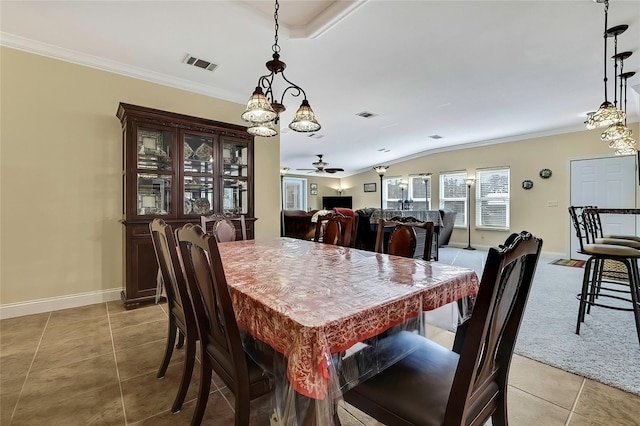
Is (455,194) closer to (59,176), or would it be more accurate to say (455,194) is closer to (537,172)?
(537,172)

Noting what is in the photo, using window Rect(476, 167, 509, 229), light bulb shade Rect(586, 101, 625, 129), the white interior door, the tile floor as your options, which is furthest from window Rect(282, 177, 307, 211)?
light bulb shade Rect(586, 101, 625, 129)

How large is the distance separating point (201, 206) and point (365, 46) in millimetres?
2608

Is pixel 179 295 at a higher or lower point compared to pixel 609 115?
lower

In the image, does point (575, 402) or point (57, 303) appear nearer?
point (575, 402)

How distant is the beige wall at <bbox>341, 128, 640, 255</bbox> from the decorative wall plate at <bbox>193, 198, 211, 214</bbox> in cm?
651

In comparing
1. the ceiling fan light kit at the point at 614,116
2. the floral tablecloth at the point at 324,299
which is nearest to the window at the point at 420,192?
the ceiling fan light kit at the point at 614,116

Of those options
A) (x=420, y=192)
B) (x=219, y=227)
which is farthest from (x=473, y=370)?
(x=420, y=192)

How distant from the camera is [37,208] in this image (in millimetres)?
2875

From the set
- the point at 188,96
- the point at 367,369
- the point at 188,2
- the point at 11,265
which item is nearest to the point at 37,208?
the point at 11,265

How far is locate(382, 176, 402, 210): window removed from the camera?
371 inches

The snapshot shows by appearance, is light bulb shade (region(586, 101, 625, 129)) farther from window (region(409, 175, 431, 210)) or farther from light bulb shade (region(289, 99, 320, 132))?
window (region(409, 175, 431, 210))

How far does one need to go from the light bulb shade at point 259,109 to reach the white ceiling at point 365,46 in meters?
1.05

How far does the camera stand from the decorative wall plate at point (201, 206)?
11.6 feet

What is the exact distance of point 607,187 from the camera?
17.5 feet
